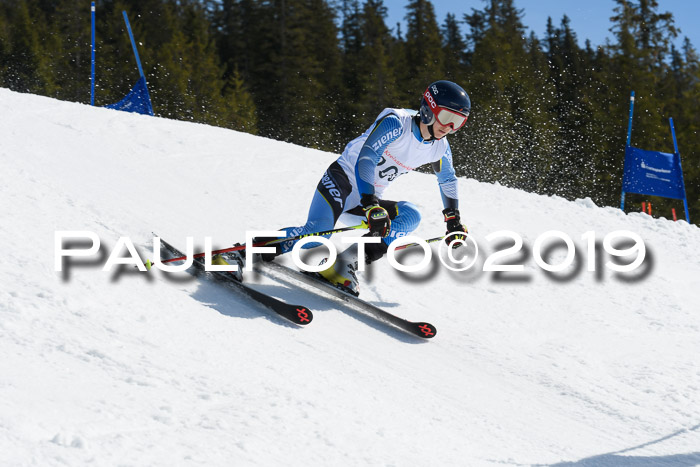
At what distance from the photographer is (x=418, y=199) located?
8.30m

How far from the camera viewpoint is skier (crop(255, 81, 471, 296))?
4773 mm

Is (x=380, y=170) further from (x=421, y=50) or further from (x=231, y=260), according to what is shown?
(x=421, y=50)

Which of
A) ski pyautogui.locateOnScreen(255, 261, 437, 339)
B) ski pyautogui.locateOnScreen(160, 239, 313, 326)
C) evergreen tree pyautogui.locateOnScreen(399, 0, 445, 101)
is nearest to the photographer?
ski pyautogui.locateOnScreen(160, 239, 313, 326)

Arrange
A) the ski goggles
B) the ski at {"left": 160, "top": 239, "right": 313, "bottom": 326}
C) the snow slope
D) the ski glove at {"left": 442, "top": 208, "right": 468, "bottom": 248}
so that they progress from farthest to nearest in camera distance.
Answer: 1. the ski glove at {"left": 442, "top": 208, "right": 468, "bottom": 248}
2. the ski goggles
3. the ski at {"left": 160, "top": 239, "right": 313, "bottom": 326}
4. the snow slope

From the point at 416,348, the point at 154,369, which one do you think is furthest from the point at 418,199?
the point at 154,369

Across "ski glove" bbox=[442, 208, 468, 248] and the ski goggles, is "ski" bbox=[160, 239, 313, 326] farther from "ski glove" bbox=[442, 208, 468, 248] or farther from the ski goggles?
the ski goggles

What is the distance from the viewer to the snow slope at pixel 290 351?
2721 mm

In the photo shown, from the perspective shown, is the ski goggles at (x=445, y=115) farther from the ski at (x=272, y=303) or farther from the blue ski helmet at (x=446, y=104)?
the ski at (x=272, y=303)

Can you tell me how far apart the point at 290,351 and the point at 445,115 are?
2115mm

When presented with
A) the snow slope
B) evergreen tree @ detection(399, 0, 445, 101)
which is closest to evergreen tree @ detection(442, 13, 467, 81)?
evergreen tree @ detection(399, 0, 445, 101)

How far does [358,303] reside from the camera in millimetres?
4918

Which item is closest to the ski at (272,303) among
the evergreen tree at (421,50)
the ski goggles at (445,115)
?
the ski goggles at (445,115)

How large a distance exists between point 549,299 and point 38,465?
476 centimetres

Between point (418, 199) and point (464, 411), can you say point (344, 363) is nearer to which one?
point (464, 411)
